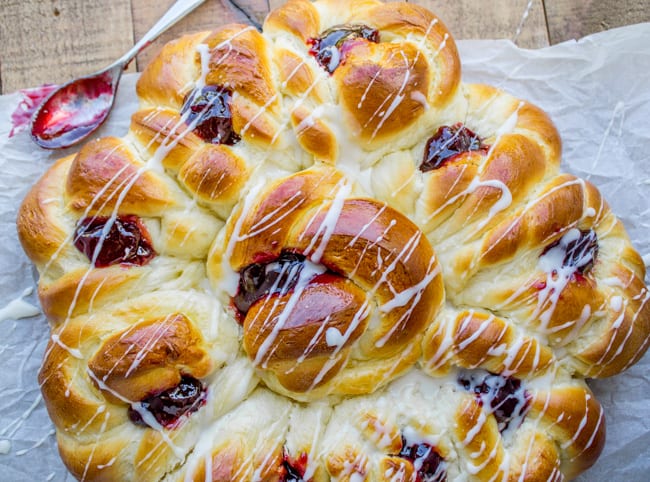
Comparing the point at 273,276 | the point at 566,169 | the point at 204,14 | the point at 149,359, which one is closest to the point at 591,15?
the point at 566,169

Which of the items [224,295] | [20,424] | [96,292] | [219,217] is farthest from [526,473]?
[20,424]

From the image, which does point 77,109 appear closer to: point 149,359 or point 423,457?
point 149,359

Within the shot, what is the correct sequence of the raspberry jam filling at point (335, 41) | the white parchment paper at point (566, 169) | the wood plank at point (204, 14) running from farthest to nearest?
the wood plank at point (204, 14)
the white parchment paper at point (566, 169)
the raspberry jam filling at point (335, 41)

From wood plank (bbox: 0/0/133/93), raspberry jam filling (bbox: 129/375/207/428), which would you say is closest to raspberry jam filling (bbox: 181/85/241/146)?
raspberry jam filling (bbox: 129/375/207/428)

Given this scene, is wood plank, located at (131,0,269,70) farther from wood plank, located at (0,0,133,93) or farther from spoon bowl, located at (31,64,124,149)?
spoon bowl, located at (31,64,124,149)

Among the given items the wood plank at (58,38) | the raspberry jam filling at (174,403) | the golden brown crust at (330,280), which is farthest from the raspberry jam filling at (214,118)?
the wood plank at (58,38)

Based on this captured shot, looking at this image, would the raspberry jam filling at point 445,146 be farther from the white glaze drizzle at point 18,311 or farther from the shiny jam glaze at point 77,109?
the white glaze drizzle at point 18,311
